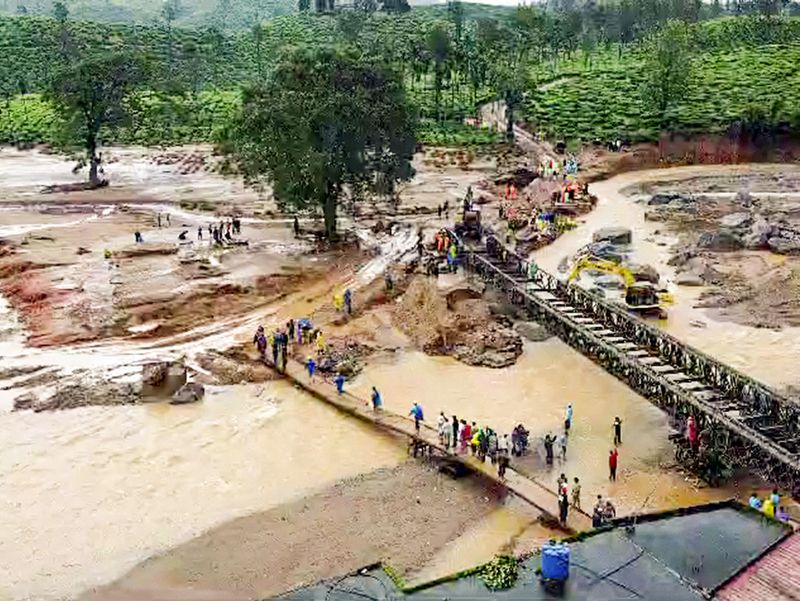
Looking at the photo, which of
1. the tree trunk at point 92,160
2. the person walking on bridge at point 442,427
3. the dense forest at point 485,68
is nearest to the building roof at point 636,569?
the person walking on bridge at point 442,427

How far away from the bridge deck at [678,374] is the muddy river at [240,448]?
178cm

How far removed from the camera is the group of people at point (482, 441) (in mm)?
26938

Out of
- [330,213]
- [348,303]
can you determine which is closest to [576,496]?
[348,303]

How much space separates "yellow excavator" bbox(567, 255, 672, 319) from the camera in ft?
131

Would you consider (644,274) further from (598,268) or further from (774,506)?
(774,506)

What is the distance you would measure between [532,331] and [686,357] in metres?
9.11

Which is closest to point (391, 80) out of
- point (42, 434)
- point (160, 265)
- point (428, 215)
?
point (428, 215)

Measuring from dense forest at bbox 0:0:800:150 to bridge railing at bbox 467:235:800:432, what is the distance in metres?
25.8

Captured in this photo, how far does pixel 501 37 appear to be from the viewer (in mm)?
114000

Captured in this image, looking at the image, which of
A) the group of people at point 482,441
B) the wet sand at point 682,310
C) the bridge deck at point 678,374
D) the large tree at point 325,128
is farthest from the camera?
the large tree at point 325,128

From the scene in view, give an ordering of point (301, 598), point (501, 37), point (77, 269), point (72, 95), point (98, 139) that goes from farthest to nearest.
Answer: point (501, 37), point (98, 139), point (72, 95), point (77, 269), point (301, 598)

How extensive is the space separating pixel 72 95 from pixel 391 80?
103 ft

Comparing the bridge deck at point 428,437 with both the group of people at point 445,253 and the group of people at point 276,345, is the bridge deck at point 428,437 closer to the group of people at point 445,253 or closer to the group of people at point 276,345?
the group of people at point 276,345

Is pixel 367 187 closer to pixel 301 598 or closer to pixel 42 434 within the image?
pixel 42 434
